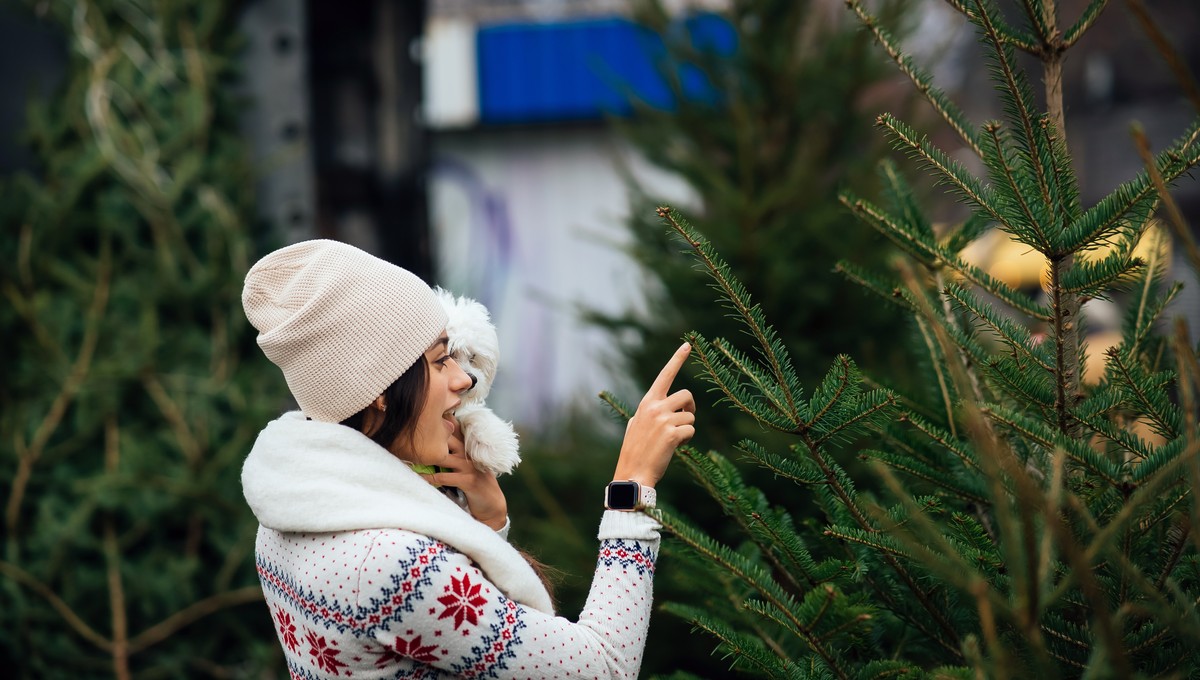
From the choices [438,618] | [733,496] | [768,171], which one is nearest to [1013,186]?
[733,496]

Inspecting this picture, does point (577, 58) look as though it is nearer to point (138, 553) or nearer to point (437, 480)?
point (138, 553)

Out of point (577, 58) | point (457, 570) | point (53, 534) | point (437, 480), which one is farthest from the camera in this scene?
point (577, 58)

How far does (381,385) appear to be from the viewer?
174cm

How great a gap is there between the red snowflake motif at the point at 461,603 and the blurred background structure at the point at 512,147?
43.4 inches

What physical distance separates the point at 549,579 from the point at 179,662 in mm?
2525

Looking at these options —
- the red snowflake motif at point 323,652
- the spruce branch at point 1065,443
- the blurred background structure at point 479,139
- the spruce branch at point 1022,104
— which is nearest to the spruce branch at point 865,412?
the spruce branch at point 1065,443

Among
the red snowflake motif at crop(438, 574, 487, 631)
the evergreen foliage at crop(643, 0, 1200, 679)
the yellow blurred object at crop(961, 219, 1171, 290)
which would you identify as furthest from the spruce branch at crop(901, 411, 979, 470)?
the red snowflake motif at crop(438, 574, 487, 631)

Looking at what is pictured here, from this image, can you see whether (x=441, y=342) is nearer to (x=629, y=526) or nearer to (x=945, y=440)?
(x=629, y=526)

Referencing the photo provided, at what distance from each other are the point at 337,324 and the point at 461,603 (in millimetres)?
471

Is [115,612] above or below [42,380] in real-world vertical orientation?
below

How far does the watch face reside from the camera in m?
1.68

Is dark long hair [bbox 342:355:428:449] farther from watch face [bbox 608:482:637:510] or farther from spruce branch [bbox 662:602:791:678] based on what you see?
spruce branch [bbox 662:602:791:678]

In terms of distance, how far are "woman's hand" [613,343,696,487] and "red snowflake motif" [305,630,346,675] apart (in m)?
0.49

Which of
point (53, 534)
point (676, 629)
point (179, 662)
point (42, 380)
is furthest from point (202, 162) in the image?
point (676, 629)
